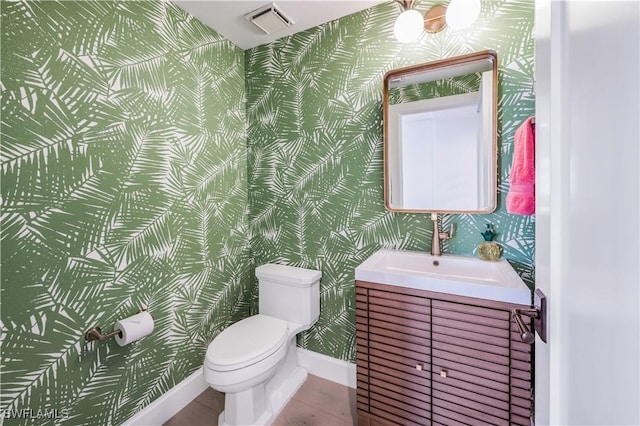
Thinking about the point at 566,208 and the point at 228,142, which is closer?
the point at 566,208

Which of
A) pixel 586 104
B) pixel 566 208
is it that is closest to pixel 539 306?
pixel 566 208

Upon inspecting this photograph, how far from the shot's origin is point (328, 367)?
187 centimetres

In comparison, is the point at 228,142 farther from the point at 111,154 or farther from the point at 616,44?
the point at 616,44

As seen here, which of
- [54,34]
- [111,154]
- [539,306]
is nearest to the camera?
[539,306]

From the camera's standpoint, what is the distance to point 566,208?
443mm

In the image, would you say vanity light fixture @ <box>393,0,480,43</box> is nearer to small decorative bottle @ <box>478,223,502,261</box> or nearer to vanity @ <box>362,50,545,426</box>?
vanity @ <box>362,50,545,426</box>

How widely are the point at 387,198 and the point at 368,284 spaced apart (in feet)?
1.87

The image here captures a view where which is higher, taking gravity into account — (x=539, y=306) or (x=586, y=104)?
(x=586, y=104)

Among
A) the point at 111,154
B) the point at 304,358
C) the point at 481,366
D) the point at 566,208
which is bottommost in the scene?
the point at 304,358

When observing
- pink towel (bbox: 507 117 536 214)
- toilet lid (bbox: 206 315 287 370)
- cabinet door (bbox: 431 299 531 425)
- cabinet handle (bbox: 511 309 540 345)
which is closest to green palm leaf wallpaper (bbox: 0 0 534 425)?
pink towel (bbox: 507 117 536 214)

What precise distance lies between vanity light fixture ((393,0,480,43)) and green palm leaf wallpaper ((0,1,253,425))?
1262mm

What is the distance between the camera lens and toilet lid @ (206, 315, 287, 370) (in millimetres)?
1304

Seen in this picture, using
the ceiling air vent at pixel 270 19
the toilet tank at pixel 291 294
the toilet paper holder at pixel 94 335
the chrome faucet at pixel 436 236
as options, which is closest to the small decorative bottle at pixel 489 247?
Result: the chrome faucet at pixel 436 236

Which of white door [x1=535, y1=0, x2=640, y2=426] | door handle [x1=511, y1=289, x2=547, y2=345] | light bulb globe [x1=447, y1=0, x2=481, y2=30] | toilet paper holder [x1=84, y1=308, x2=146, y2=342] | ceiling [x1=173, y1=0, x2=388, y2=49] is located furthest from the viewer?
ceiling [x1=173, y1=0, x2=388, y2=49]
